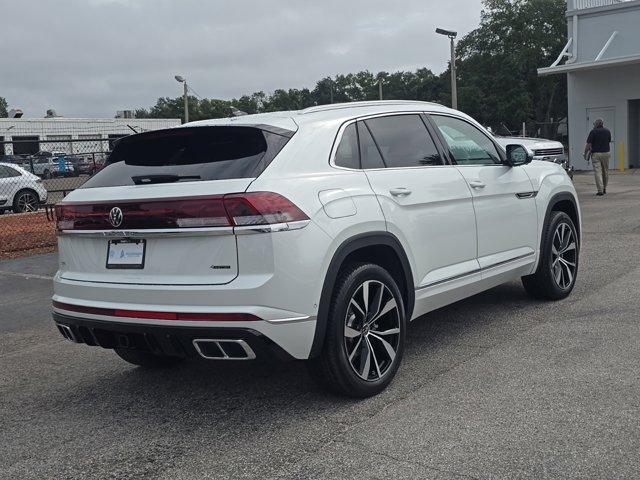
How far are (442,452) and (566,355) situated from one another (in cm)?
183

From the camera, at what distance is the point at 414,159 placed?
5.10m

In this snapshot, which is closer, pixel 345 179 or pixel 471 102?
pixel 345 179

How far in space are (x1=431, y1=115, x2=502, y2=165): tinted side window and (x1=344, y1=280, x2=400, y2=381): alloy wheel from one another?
1.51m

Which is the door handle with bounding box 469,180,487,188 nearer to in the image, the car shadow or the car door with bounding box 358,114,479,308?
the car door with bounding box 358,114,479,308

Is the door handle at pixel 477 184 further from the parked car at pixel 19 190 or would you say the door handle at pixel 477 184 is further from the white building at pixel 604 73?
the white building at pixel 604 73

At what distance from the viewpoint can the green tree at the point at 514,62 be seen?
4781cm

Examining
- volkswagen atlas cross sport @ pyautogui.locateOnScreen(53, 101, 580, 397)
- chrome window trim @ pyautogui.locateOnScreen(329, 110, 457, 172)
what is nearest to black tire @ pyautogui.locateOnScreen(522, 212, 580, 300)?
volkswagen atlas cross sport @ pyautogui.locateOnScreen(53, 101, 580, 397)

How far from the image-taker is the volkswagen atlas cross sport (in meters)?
3.86

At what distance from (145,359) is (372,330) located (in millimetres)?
1820

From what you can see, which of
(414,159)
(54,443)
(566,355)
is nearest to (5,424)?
(54,443)

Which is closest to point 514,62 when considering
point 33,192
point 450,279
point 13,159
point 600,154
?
point 600,154

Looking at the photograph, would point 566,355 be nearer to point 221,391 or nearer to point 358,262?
point 358,262

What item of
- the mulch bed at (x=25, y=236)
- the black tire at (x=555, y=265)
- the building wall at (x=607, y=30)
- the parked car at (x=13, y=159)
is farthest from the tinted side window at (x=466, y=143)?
the building wall at (x=607, y=30)

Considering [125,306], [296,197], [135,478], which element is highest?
[296,197]
